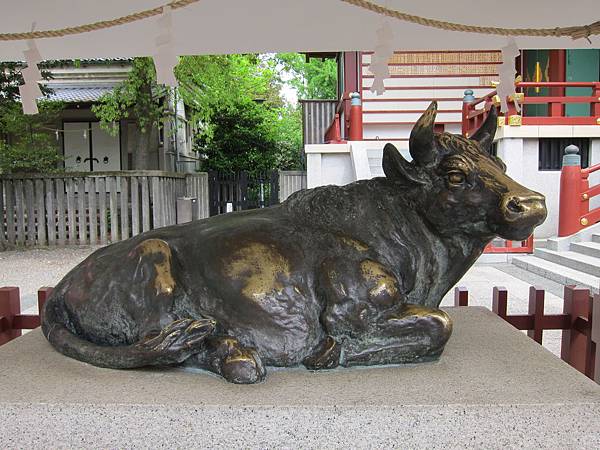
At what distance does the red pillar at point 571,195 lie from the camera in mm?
8211

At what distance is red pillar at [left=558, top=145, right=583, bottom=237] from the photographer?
821cm

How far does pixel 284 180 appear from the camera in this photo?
1252 centimetres

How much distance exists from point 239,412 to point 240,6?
206cm

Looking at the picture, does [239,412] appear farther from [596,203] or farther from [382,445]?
[596,203]

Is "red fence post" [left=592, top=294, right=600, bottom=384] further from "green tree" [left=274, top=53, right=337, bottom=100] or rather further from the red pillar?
"green tree" [left=274, top=53, right=337, bottom=100]

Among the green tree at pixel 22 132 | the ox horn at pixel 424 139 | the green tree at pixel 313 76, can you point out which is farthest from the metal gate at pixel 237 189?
the green tree at pixel 313 76


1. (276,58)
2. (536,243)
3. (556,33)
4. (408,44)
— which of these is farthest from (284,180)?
(276,58)

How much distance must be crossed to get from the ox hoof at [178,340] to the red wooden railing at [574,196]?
7.77m

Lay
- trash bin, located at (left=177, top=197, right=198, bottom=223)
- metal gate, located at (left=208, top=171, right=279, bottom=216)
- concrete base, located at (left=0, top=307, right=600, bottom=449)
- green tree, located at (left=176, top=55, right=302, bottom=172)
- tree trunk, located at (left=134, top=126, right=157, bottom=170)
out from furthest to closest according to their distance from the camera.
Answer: tree trunk, located at (left=134, top=126, right=157, bottom=170), metal gate, located at (left=208, top=171, right=279, bottom=216), green tree, located at (left=176, top=55, right=302, bottom=172), trash bin, located at (left=177, top=197, right=198, bottom=223), concrete base, located at (left=0, top=307, right=600, bottom=449)

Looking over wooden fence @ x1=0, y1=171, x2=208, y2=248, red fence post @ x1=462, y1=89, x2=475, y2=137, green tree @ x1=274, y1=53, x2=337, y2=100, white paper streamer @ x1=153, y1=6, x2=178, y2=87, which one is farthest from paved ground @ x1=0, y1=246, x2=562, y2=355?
green tree @ x1=274, y1=53, x2=337, y2=100

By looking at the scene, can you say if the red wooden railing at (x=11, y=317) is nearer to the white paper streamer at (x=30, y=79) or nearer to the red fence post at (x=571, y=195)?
the white paper streamer at (x=30, y=79)

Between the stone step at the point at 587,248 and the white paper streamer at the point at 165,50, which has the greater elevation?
the white paper streamer at the point at 165,50

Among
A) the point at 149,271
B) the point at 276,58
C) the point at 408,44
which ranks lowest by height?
the point at 149,271

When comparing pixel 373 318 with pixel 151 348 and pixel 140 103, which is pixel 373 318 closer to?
pixel 151 348
